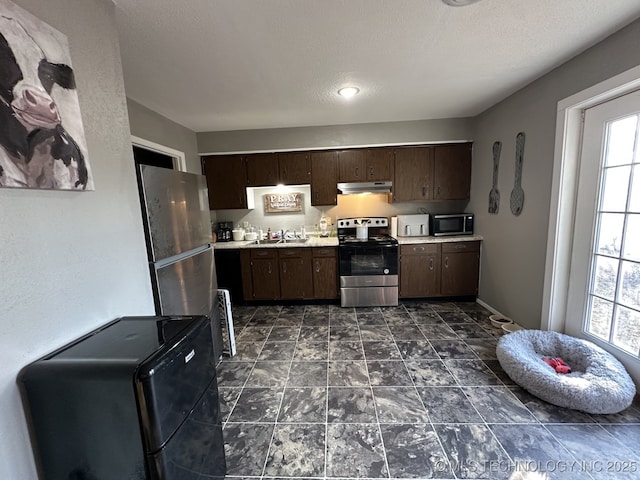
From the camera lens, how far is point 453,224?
12.1 ft

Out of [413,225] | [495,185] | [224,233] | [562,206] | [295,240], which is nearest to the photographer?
[562,206]

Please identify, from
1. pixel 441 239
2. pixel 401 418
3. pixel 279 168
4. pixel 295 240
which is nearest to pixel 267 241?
pixel 295 240

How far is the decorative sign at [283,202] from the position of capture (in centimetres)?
410

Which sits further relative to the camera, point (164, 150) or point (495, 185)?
point (495, 185)

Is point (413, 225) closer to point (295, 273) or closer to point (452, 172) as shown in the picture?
point (452, 172)

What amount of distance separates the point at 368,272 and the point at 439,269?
0.97 metres

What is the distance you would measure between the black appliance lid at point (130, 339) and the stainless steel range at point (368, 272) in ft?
8.22

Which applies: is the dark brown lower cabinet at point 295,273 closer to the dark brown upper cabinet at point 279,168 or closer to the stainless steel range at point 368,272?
the stainless steel range at point 368,272

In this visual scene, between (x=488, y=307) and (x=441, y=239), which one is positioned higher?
(x=441, y=239)

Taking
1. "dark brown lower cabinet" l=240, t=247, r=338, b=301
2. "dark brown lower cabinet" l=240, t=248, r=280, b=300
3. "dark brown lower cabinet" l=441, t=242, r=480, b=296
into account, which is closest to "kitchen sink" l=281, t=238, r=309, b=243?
"dark brown lower cabinet" l=240, t=247, r=338, b=301

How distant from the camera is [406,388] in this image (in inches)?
79.7

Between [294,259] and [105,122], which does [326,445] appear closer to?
[105,122]

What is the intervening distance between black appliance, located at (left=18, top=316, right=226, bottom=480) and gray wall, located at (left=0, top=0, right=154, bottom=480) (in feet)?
0.21

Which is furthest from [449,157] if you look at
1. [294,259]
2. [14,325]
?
[14,325]
